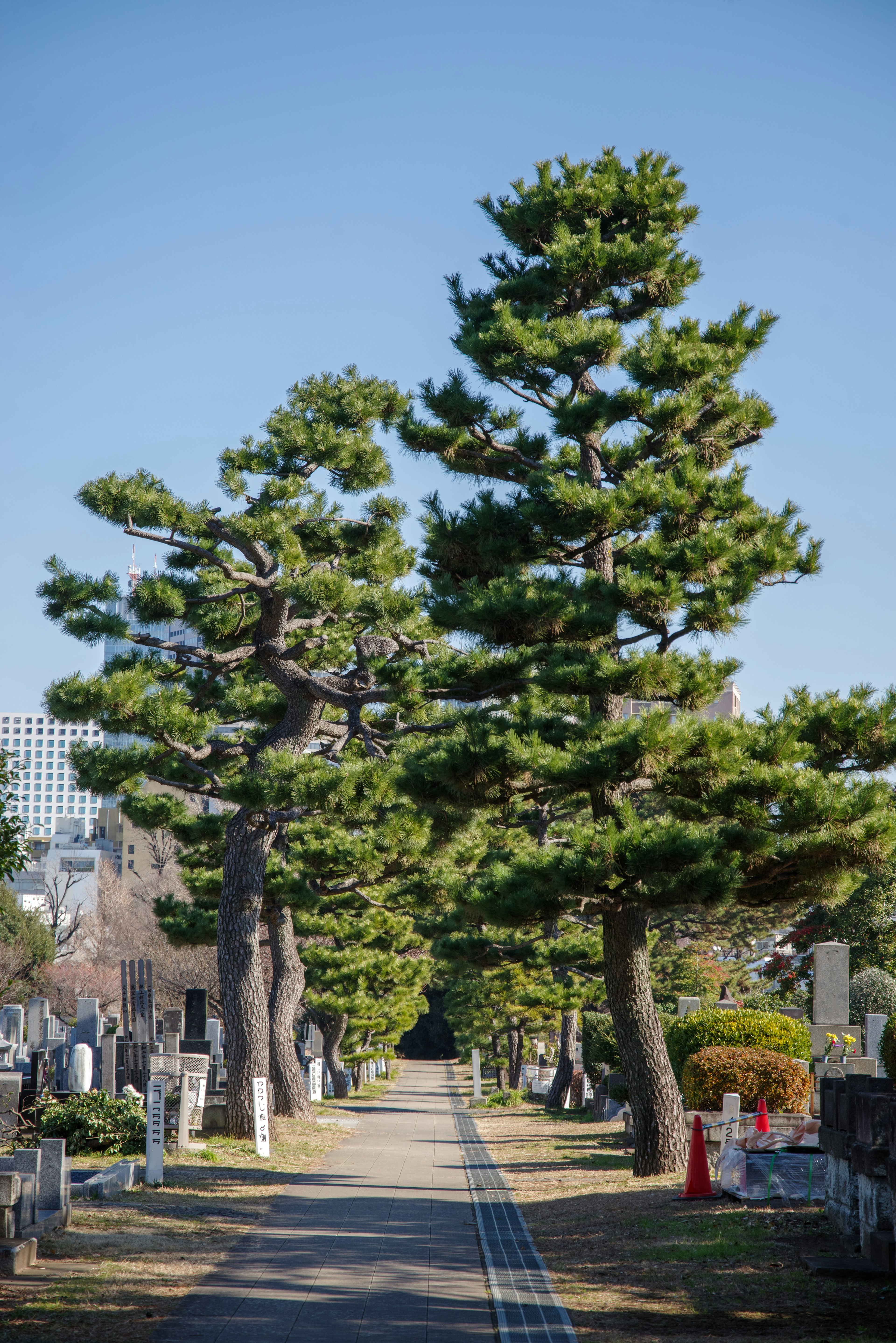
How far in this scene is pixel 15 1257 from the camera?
274 inches

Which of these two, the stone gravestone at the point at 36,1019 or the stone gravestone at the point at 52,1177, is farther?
the stone gravestone at the point at 36,1019

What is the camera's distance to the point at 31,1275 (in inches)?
275

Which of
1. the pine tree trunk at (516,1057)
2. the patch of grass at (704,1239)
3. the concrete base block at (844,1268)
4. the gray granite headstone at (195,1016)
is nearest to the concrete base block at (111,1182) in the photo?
the patch of grass at (704,1239)

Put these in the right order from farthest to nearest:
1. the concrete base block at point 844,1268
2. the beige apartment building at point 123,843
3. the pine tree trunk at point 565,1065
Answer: the beige apartment building at point 123,843
the pine tree trunk at point 565,1065
the concrete base block at point 844,1268

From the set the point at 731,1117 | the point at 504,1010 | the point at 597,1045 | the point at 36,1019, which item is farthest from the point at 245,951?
the point at 504,1010

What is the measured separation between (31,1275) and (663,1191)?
599cm

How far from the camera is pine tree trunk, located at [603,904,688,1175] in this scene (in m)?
11.9

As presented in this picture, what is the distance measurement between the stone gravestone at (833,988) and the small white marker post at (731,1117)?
25.7ft

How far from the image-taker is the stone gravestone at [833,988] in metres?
18.6

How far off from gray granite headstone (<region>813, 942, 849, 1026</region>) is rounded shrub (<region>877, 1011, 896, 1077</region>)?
10.5 meters

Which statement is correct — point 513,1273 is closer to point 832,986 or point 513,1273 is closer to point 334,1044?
point 832,986

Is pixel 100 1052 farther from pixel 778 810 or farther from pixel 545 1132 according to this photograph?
pixel 778 810

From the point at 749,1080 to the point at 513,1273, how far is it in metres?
5.83

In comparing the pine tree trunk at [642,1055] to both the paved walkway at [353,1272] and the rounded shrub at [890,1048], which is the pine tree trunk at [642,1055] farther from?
the rounded shrub at [890,1048]
